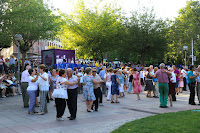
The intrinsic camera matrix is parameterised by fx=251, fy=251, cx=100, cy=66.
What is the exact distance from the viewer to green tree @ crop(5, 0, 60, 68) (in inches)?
953

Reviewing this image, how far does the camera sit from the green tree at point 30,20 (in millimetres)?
24219

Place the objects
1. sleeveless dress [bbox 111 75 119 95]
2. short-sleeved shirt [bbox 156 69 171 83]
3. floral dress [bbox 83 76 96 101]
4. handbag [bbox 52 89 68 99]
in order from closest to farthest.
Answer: handbag [bbox 52 89 68 99]
floral dress [bbox 83 76 96 101]
short-sleeved shirt [bbox 156 69 171 83]
sleeveless dress [bbox 111 75 119 95]

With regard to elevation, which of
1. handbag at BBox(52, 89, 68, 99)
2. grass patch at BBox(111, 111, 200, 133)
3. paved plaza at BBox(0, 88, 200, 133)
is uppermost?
handbag at BBox(52, 89, 68, 99)

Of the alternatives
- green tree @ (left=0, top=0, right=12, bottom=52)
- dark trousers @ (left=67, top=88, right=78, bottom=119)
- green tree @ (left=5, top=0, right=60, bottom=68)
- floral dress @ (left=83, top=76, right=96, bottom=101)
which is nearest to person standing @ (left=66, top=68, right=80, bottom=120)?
dark trousers @ (left=67, top=88, right=78, bottom=119)

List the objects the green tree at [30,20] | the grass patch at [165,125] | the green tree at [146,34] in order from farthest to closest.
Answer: the green tree at [146,34] < the green tree at [30,20] < the grass patch at [165,125]

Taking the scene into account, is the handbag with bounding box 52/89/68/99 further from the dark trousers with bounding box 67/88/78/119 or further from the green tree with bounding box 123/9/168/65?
the green tree with bounding box 123/9/168/65

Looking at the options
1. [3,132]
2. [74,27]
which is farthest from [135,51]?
[3,132]

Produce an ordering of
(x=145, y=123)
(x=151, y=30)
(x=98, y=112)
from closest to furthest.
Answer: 1. (x=145, y=123)
2. (x=98, y=112)
3. (x=151, y=30)

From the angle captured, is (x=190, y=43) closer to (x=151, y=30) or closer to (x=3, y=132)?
(x=151, y=30)

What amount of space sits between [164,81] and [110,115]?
3.11 metres

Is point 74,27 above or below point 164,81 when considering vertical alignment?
above

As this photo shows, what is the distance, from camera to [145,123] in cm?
730

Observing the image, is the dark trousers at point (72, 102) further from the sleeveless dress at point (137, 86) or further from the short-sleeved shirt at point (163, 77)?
the sleeveless dress at point (137, 86)

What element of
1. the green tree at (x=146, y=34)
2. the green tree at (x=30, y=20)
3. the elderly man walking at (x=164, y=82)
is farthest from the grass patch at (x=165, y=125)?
the green tree at (x=146, y=34)
